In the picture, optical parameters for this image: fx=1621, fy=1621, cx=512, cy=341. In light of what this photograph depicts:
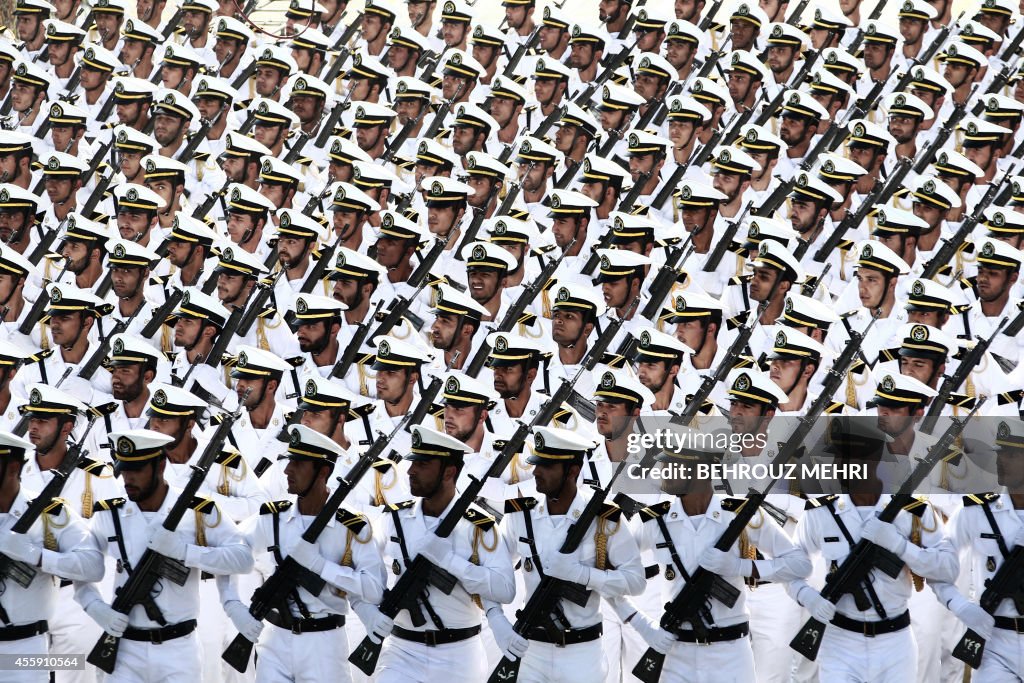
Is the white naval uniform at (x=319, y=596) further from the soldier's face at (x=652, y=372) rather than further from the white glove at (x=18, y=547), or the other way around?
the soldier's face at (x=652, y=372)

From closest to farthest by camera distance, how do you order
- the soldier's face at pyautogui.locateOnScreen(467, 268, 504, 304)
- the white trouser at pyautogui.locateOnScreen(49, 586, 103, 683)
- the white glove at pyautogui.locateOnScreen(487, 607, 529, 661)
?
1. the white glove at pyautogui.locateOnScreen(487, 607, 529, 661)
2. the white trouser at pyautogui.locateOnScreen(49, 586, 103, 683)
3. the soldier's face at pyautogui.locateOnScreen(467, 268, 504, 304)

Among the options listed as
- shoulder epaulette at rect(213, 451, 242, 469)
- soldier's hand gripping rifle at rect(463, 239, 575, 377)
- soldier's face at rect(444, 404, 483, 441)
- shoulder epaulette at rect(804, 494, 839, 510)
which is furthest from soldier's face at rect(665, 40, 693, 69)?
shoulder epaulette at rect(804, 494, 839, 510)

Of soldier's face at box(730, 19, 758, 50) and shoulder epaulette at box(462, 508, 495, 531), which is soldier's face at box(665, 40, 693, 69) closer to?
soldier's face at box(730, 19, 758, 50)

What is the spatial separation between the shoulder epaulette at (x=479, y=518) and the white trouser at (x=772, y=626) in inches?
92.4

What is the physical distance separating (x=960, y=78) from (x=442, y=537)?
1124cm

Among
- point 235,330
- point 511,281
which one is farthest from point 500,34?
point 235,330

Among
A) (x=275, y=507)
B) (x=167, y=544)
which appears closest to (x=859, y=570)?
(x=275, y=507)

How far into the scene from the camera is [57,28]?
2112cm

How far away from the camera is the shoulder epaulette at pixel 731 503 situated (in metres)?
10.2

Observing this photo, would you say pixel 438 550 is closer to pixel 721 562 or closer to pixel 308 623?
pixel 308 623

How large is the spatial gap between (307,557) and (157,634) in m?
1.06

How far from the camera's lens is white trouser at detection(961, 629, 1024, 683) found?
9.95 m

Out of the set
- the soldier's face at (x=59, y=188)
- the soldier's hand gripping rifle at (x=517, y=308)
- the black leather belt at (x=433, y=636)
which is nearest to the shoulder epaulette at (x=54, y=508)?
the black leather belt at (x=433, y=636)

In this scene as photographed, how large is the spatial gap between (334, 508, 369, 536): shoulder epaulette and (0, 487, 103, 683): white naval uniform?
59.9 inches
